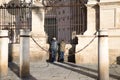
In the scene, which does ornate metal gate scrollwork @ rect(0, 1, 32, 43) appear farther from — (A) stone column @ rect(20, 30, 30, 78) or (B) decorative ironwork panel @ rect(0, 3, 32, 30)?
(A) stone column @ rect(20, 30, 30, 78)

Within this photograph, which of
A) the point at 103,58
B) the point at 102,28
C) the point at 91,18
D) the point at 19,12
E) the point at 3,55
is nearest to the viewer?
the point at 103,58

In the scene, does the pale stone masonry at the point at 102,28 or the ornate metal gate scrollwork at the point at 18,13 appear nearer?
the pale stone masonry at the point at 102,28

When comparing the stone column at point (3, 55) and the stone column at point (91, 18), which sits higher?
the stone column at point (91, 18)

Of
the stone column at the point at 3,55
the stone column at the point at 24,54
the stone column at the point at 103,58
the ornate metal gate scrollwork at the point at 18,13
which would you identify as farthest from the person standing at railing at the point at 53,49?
the stone column at the point at 103,58

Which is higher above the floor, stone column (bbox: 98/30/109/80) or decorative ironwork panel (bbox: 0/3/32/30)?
decorative ironwork panel (bbox: 0/3/32/30)

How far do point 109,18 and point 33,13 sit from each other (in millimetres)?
3885

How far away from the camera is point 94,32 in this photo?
15.1 meters

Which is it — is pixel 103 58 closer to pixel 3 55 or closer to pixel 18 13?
pixel 3 55

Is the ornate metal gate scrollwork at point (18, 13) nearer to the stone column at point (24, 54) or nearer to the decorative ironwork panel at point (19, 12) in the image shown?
the decorative ironwork panel at point (19, 12)

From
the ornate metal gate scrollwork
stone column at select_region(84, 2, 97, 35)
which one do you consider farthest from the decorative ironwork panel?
stone column at select_region(84, 2, 97, 35)

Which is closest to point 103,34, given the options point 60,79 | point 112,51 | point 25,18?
point 60,79

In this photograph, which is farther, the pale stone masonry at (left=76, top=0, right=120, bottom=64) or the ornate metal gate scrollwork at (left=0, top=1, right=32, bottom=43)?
the ornate metal gate scrollwork at (left=0, top=1, right=32, bottom=43)

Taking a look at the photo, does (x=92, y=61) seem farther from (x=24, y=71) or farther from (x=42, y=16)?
(x=24, y=71)

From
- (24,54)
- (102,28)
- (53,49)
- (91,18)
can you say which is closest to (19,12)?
(53,49)
